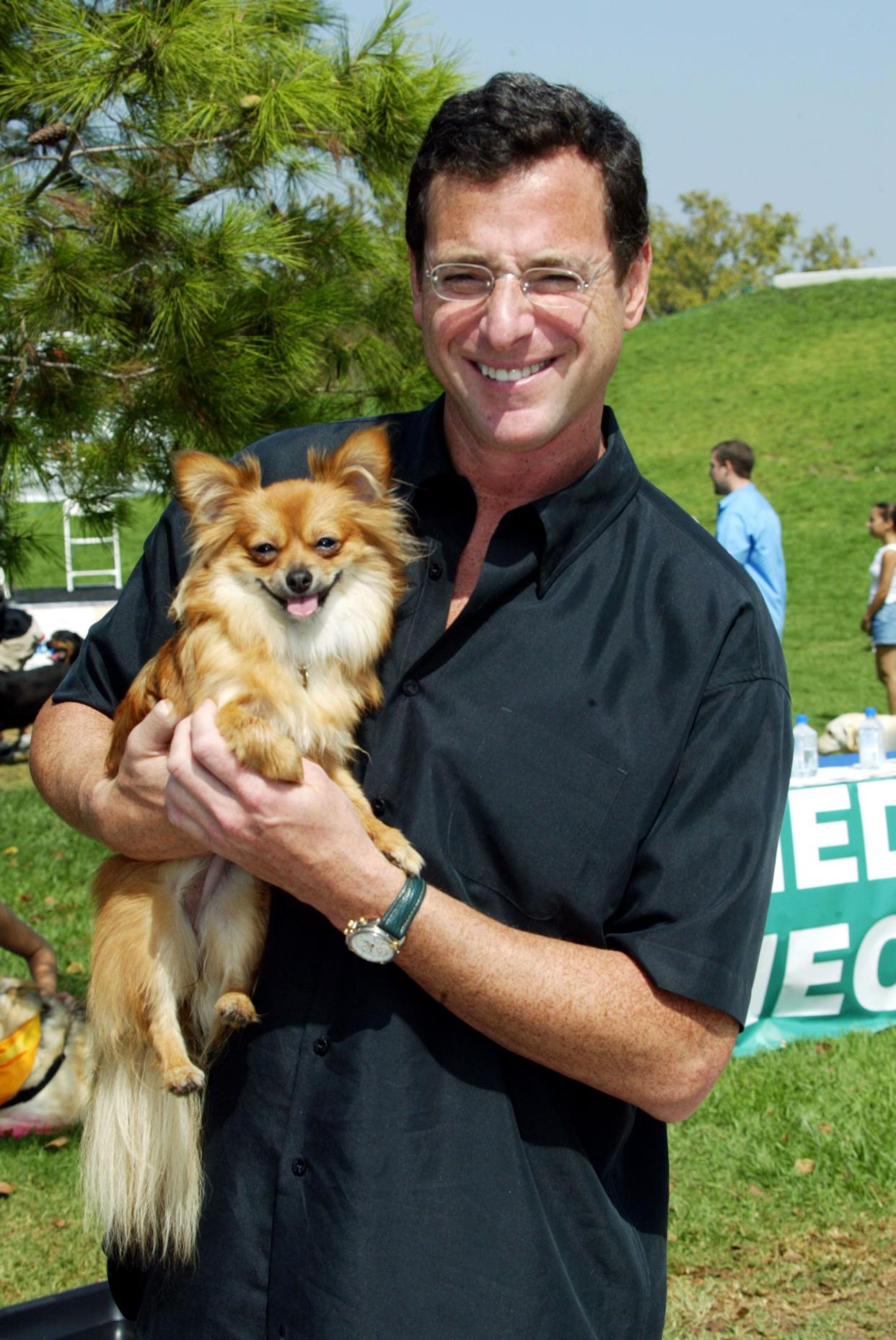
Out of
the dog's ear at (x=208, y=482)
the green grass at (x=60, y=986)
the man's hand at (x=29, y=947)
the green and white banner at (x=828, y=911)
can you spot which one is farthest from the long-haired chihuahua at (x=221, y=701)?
the man's hand at (x=29, y=947)

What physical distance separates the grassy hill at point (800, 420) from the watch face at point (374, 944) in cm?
1376

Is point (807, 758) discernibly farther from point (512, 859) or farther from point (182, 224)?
point (512, 859)

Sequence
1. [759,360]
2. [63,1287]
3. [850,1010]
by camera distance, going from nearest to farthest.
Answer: [63,1287]
[850,1010]
[759,360]

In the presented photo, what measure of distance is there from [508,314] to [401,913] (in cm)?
85

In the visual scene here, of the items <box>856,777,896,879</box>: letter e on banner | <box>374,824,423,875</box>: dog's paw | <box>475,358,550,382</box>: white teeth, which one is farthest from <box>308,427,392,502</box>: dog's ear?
<box>856,777,896,879</box>: letter e on banner

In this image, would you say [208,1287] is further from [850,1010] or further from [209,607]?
[850,1010]

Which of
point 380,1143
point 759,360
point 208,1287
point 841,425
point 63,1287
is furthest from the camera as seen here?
Result: point 759,360

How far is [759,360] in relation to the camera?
33.6 metres

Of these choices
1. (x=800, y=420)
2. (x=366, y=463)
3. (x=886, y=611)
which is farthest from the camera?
(x=800, y=420)

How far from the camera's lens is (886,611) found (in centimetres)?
1180

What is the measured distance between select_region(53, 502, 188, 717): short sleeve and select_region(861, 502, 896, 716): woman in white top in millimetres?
10333

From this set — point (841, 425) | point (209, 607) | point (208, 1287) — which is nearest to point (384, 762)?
point (209, 607)

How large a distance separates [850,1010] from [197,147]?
4.75 m

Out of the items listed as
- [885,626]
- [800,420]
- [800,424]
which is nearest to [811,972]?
[885,626]
